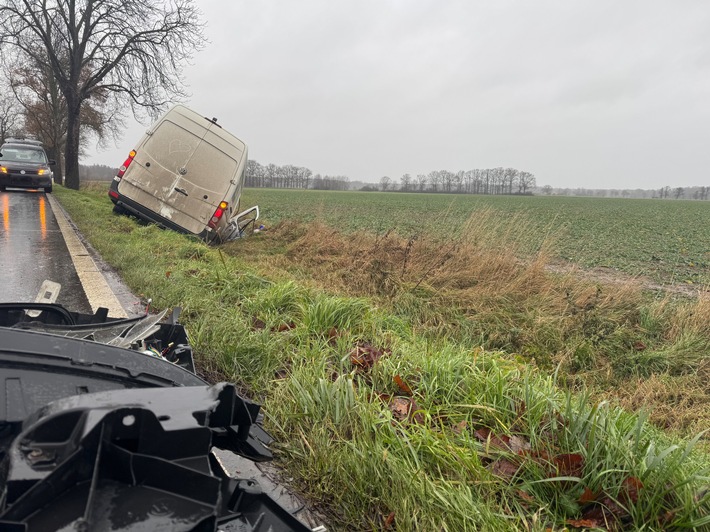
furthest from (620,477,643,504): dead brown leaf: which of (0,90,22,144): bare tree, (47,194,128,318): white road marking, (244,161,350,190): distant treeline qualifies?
(244,161,350,190): distant treeline

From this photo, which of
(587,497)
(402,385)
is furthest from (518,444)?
(402,385)

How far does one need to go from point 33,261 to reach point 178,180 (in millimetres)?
3191

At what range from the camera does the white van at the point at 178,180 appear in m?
8.87

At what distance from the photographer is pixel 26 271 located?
18.5ft

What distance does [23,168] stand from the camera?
17.7 meters

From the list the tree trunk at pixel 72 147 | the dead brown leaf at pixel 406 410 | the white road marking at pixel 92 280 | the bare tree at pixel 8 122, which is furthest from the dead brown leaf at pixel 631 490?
the bare tree at pixel 8 122

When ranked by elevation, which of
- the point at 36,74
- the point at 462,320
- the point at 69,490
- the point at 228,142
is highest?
the point at 36,74

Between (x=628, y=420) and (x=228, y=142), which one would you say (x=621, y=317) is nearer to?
(x=628, y=420)

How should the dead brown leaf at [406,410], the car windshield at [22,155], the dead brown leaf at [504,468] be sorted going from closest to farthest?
the dead brown leaf at [504,468] → the dead brown leaf at [406,410] → the car windshield at [22,155]

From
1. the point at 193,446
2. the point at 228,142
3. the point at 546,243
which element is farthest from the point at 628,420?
the point at 228,142

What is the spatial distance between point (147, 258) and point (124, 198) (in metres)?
3.49

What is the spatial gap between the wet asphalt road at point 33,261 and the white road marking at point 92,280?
0.07 meters

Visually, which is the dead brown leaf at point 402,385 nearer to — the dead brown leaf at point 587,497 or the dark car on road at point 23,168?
the dead brown leaf at point 587,497

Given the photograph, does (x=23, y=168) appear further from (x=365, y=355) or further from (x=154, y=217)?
(x=365, y=355)
